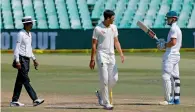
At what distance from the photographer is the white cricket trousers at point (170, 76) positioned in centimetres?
1609

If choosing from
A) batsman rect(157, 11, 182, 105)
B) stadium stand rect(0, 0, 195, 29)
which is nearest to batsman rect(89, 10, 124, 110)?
batsman rect(157, 11, 182, 105)

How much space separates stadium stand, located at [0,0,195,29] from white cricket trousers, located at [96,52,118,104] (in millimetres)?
33753

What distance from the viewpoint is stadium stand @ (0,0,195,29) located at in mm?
49562

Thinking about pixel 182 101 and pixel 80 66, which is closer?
pixel 182 101

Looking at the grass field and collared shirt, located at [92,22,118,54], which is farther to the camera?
the grass field

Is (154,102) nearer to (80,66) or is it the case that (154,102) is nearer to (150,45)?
(80,66)

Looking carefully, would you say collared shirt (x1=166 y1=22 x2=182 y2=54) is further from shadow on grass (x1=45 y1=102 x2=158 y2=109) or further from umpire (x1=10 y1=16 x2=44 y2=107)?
umpire (x1=10 y1=16 x2=44 y2=107)

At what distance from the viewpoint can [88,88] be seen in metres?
20.6

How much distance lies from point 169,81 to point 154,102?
0.72 m

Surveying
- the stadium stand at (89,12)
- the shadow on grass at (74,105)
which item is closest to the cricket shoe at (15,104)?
the shadow on grass at (74,105)

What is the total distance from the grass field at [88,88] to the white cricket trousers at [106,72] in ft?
1.22

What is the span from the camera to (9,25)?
48.7 m

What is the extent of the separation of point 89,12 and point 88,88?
100 feet

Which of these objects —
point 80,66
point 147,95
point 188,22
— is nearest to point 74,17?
point 188,22
